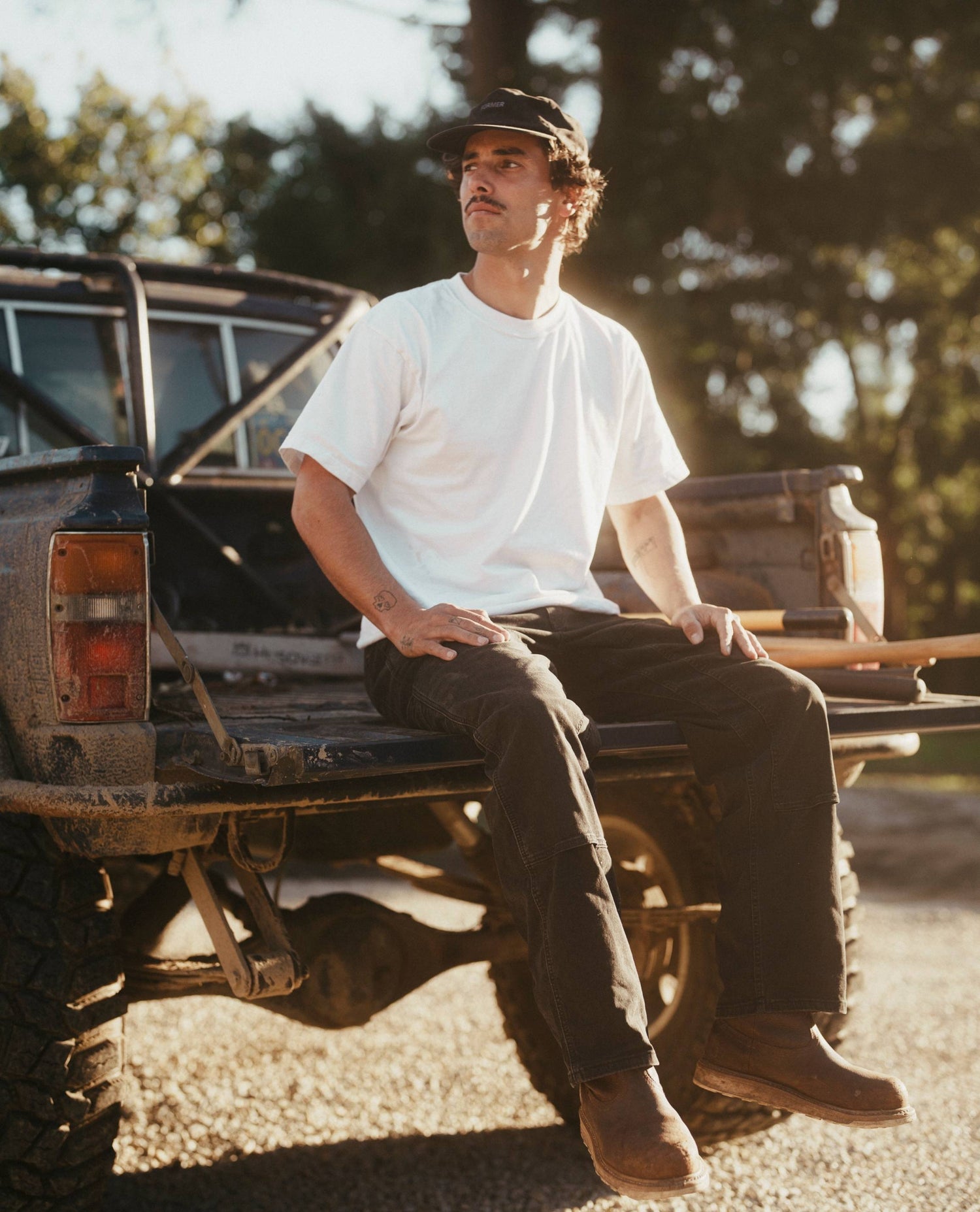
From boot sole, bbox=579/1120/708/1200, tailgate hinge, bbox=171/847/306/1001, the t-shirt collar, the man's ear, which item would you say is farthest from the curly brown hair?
boot sole, bbox=579/1120/708/1200

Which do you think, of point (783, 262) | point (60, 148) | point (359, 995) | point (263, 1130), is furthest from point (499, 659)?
point (60, 148)

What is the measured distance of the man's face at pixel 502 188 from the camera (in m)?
3.38

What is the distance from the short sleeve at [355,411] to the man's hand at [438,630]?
33 centimetres

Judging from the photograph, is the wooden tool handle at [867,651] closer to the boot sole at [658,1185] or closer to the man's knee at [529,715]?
the man's knee at [529,715]

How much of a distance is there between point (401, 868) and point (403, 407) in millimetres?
1409

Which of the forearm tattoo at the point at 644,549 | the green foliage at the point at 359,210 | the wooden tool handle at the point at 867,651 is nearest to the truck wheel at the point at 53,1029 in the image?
the forearm tattoo at the point at 644,549

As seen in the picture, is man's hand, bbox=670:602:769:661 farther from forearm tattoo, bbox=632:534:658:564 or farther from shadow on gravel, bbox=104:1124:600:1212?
shadow on gravel, bbox=104:1124:600:1212

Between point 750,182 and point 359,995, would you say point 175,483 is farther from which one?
point 750,182

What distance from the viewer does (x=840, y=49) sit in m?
12.5

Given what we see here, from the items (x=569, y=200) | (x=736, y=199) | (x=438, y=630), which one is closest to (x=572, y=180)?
(x=569, y=200)

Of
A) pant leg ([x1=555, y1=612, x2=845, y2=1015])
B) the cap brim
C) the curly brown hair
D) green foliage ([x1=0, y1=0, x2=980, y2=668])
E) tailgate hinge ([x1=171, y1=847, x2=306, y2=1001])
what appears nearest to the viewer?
pant leg ([x1=555, y1=612, x2=845, y2=1015])

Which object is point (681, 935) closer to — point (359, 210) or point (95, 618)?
point (95, 618)

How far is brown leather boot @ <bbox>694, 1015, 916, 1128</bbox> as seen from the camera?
2.71 meters

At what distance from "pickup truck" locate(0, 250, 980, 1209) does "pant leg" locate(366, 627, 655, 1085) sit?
0.14 meters
